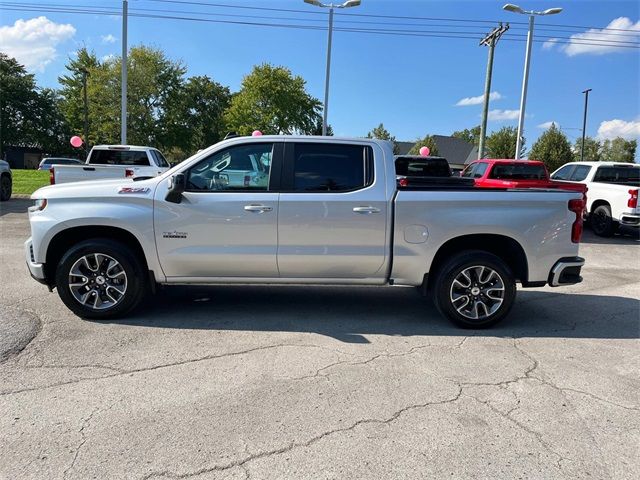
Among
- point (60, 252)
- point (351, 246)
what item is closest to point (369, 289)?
point (351, 246)

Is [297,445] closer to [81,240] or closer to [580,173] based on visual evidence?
[81,240]

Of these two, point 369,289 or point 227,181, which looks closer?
point 227,181

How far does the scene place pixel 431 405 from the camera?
3406 millimetres

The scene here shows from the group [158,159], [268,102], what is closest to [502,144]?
[268,102]

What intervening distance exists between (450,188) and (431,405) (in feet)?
8.19

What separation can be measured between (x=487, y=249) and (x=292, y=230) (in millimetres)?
2175

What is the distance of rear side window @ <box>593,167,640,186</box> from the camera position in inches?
521

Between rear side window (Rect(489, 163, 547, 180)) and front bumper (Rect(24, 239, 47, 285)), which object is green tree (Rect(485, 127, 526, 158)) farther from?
front bumper (Rect(24, 239, 47, 285))

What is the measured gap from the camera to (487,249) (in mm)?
5250

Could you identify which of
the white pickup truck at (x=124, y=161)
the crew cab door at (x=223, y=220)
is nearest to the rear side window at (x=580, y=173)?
the crew cab door at (x=223, y=220)

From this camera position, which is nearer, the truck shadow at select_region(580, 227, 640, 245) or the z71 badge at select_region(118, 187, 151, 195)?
the z71 badge at select_region(118, 187, 151, 195)

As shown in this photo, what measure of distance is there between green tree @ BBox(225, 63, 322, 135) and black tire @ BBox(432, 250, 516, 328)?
1623 inches

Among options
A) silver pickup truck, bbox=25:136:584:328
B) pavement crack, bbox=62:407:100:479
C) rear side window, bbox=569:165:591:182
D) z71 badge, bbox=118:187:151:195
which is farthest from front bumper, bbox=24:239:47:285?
rear side window, bbox=569:165:591:182

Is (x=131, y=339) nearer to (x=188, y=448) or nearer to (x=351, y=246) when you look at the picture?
(x=188, y=448)
